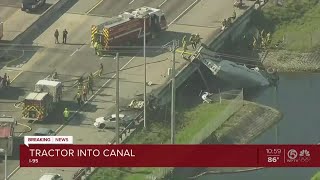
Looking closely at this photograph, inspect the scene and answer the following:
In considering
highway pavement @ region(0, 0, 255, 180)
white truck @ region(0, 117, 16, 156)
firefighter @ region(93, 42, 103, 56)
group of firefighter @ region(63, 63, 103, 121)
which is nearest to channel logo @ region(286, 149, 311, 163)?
highway pavement @ region(0, 0, 255, 180)

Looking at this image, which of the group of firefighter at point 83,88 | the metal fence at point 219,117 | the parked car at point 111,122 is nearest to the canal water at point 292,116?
the metal fence at point 219,117

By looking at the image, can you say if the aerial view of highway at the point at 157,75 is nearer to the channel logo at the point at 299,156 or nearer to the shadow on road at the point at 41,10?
the shadow on road at the point at 41,10

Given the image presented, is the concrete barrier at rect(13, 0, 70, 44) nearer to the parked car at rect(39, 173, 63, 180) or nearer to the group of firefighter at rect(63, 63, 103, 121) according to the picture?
the group of firefighter at rect(63, 63, 103, 121)

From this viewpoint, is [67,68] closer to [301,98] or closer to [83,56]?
[83,56]

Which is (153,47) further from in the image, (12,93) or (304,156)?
(304,156)

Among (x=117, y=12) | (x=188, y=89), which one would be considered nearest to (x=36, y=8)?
(x=117, y=12)

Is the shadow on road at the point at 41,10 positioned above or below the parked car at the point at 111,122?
above
